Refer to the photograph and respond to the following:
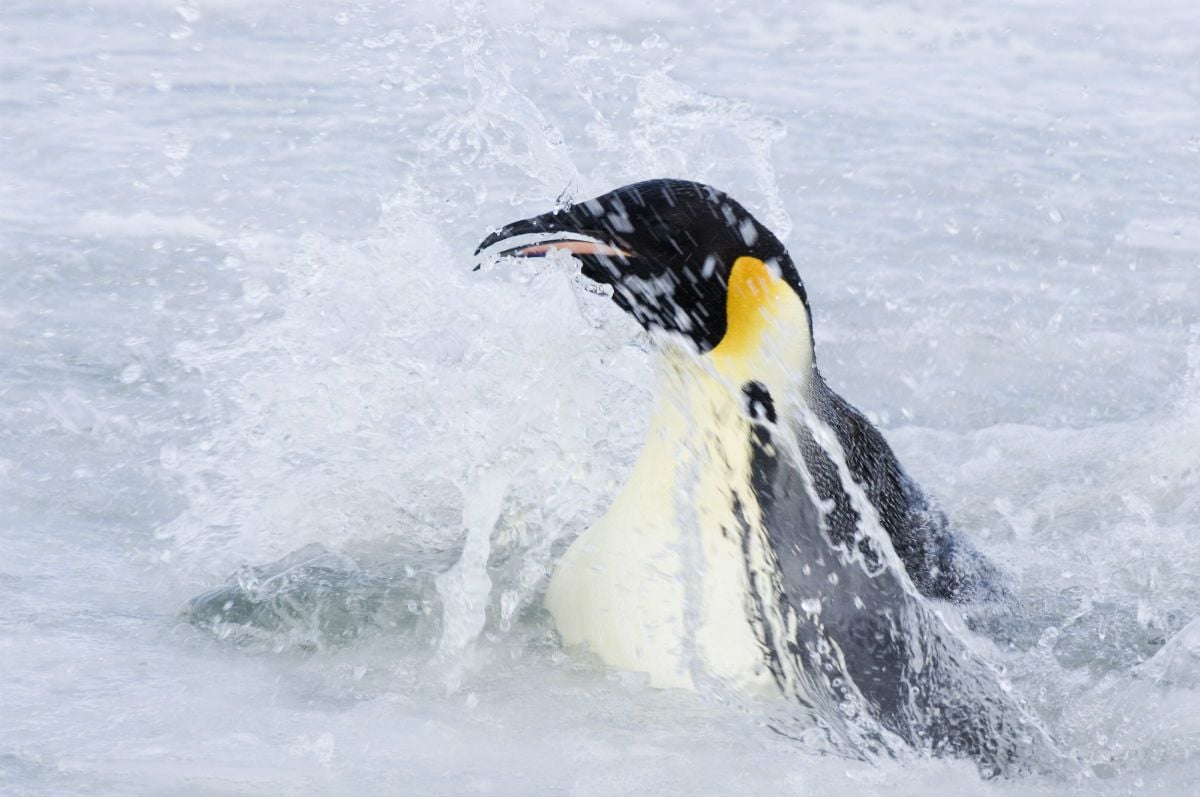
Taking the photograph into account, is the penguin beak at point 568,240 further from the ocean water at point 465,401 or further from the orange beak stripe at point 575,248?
the ocean water at point 465,401

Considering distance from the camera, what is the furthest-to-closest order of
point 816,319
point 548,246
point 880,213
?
point 880,213, point 816,319, point 548,246

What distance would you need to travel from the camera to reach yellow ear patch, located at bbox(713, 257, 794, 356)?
271 cm

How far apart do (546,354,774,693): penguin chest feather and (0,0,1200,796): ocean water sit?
8cm

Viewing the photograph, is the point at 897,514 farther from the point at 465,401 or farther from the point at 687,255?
the point at 465,401

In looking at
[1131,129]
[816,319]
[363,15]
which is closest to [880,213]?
[816,319]

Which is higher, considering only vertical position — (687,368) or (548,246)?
(548,246)

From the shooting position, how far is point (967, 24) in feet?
35.4

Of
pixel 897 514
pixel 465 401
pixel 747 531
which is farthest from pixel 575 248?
pixel 465 401

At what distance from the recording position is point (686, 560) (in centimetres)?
283

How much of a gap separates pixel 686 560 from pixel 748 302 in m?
0.51

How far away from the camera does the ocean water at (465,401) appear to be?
263 cm

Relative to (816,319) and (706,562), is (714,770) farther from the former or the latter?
(816,319)

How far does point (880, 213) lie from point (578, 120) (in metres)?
1.60

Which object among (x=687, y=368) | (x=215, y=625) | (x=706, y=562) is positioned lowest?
(x=215, y=625)
